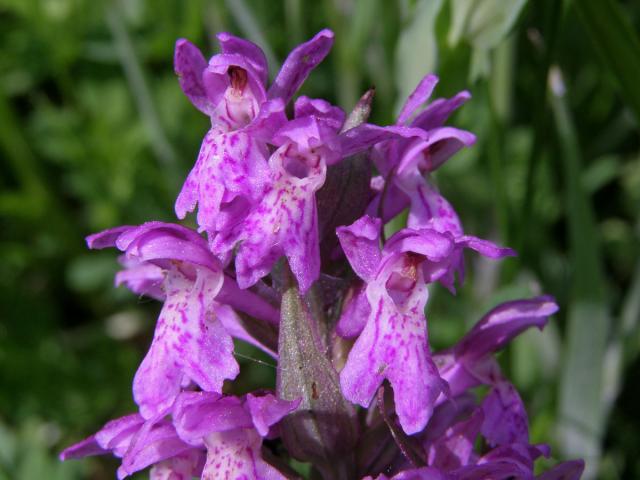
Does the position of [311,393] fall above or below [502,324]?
above

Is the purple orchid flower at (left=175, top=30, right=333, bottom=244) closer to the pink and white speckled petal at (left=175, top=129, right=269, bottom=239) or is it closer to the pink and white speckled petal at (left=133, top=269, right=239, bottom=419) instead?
the pink and white speckled petal at (left=175, top=129, right=269, bottom=239)

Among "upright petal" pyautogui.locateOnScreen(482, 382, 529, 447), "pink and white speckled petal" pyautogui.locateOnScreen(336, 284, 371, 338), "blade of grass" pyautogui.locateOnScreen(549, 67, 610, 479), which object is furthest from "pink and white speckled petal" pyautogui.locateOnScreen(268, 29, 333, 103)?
"blade of grass" pyautogui.locateOnScreen(549, 67, 610, 479)

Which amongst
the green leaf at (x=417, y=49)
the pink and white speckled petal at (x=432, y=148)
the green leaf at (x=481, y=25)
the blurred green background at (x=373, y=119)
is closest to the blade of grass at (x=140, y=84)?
the blurred green background at (x=373, y=119)

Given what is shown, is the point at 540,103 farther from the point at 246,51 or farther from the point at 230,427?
the point at 230,427

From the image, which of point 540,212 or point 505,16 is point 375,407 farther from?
point 540,212

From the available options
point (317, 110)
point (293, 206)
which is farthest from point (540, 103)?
point (293, 206)

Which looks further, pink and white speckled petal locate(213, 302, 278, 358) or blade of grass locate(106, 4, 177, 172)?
blade of grass locate(106, 4, 177, 172)
